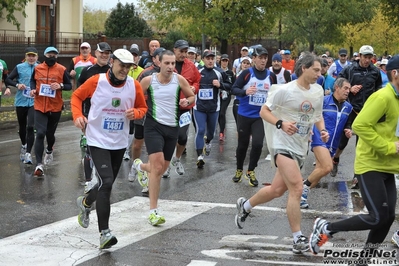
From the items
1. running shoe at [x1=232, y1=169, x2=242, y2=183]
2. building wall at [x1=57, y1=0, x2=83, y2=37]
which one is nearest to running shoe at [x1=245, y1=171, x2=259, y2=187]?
running shoe at [x1=232, y1=169, x2=242, y2=183]

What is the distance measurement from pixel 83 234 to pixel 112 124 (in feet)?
4.03

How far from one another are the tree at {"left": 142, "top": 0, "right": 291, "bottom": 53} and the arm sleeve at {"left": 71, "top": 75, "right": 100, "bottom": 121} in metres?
21.0

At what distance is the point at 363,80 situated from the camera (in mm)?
12711

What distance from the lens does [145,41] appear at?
4272cm

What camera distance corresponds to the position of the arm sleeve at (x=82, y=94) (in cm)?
800

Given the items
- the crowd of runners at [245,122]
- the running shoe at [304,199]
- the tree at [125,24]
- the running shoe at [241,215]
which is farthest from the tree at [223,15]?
the running shoe at [241,215]

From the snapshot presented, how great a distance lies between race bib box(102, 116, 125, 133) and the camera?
796cm

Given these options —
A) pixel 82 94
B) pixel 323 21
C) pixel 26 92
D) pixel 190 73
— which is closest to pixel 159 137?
pixel 82 94

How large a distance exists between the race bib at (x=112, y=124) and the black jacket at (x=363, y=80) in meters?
5.81

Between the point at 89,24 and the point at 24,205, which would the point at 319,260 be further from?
the point at 89,24

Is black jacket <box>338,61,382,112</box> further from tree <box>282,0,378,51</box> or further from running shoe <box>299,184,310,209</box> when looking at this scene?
tree <box>282,0,378,51</box>

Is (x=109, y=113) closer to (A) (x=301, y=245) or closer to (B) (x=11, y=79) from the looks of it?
(A) (x=301, y=245)

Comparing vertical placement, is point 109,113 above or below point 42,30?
above

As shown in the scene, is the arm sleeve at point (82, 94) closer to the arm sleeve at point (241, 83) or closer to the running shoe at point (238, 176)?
the arm sleeve at point (241, 83)
